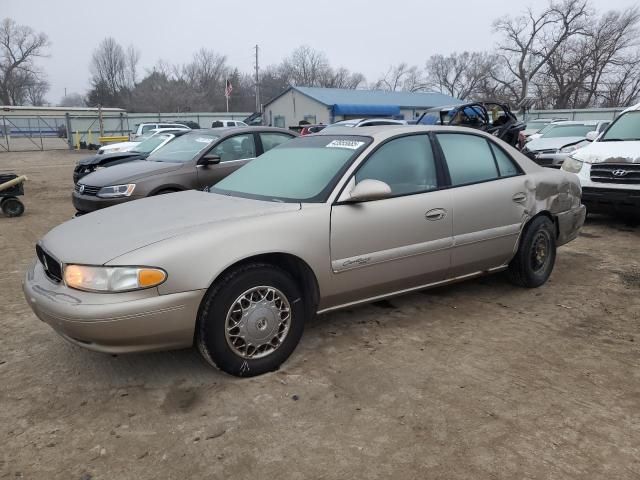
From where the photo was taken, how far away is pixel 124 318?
2707mm

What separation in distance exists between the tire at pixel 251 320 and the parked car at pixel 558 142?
928 cm

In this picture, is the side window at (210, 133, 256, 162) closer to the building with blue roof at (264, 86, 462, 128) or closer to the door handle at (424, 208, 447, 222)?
the door handle at (424, 208, 447, 222)

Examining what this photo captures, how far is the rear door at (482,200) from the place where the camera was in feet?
13.4

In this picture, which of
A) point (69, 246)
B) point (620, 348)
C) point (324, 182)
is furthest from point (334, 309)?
point (620, 348)

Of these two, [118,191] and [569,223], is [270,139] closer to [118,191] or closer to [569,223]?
[118,191]

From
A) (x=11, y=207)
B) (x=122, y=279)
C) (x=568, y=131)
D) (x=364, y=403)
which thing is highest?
(x=568, y=131)

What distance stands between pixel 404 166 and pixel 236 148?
4.03 meters

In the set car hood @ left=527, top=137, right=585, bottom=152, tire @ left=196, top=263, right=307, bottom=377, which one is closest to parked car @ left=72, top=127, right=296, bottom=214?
tire @ left=196, top=263, right=307, bottom=377

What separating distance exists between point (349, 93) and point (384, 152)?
1590 inches

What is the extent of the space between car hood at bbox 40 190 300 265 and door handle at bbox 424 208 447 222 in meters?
1.07

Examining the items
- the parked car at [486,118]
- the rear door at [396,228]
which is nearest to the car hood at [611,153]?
the parked car at [486,118]

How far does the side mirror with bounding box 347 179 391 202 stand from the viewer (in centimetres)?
337

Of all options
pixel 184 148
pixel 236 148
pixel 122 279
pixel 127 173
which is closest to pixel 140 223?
pixel 122 279

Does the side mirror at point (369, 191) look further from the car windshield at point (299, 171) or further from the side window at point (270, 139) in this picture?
the side window at point (270, 139)
